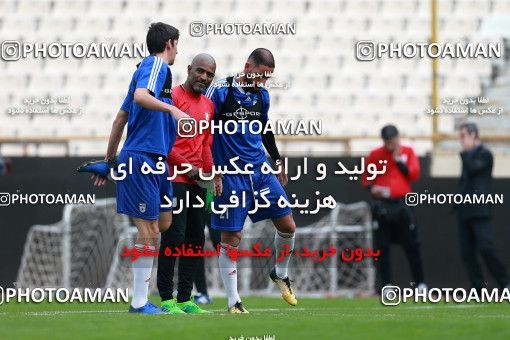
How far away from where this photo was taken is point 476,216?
13516 millimetres

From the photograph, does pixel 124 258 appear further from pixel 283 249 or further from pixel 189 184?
pixel 189 184

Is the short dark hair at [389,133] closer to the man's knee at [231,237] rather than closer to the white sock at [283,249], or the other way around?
the white sock at [283,249]

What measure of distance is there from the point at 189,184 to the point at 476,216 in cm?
500

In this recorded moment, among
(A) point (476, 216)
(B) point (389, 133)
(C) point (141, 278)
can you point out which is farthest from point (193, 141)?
(A) point (476, 216)

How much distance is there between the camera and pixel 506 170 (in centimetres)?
1622

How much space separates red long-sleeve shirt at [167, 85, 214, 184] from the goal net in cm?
556

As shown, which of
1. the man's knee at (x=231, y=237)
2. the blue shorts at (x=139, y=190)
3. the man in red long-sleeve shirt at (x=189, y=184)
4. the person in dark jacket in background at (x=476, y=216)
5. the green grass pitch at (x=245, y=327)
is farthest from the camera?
the person in dark jacket in background at (x=476, y=216)

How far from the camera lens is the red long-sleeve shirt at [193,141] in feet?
30.5

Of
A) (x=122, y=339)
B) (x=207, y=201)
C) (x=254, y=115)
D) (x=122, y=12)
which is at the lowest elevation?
(x=122, y=339)

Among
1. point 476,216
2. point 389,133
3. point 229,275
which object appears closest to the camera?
point 229,275

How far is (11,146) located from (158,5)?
16.1 ft

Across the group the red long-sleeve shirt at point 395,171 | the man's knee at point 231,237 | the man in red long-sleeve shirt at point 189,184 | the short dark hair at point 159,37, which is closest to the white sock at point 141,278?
the man in red long-sleeve shirt at point 189,184

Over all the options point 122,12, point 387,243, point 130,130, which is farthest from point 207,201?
point 122,12

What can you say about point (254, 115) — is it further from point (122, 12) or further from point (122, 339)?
point (122, 12)
